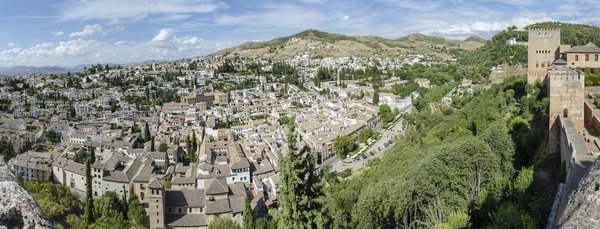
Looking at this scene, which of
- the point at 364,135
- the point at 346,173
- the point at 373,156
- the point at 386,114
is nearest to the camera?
the point at 346,173

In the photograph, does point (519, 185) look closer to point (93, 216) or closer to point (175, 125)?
point (93, 216)

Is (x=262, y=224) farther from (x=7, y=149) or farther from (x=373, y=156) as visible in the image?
(x=7, y=149)

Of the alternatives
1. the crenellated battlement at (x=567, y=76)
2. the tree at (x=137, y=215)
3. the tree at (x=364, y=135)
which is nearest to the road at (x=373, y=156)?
the tree at (x=364, y=135)

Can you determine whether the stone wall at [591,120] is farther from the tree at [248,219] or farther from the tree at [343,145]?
the tree at [343,145]

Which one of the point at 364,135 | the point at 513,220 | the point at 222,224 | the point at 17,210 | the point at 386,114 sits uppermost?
the point at 17,210

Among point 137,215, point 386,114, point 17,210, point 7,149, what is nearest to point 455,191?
point 17,210

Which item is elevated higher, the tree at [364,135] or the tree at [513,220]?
the tree at [513,220]
